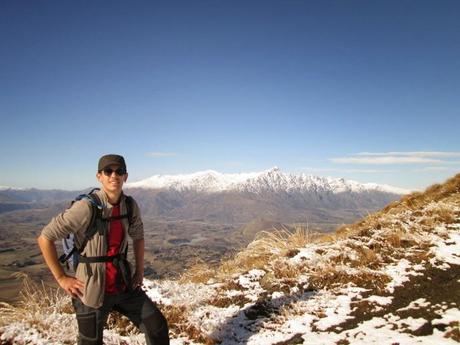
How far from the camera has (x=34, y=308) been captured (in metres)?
6.99

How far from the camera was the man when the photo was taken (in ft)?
15.1

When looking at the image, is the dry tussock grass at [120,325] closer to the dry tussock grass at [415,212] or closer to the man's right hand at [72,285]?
the man's right hand at [72,285]

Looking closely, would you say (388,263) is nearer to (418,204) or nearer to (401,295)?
(401,295)

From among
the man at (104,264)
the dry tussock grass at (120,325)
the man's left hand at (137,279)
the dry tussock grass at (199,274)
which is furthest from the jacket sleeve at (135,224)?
the dry tussock grass at (199,274)

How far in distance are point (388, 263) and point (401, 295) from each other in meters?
2.13

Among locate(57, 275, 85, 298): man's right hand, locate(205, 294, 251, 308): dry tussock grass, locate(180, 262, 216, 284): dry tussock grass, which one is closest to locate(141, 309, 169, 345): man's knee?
locate(57, 275, 85, 298): man's right hand

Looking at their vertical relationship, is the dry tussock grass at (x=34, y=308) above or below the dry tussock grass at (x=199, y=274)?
above

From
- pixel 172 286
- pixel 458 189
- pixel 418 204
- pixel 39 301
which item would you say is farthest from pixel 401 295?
pixel 458 189

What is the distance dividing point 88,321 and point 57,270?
2.85 feet

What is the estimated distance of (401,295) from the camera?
7094mm

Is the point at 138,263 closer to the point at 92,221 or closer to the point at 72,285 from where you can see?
the point at 72,285

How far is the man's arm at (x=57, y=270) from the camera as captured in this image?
14.8ft

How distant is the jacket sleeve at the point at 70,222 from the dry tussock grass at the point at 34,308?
9.81 ft

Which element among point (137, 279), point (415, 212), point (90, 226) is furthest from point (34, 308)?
point (415, 212)
